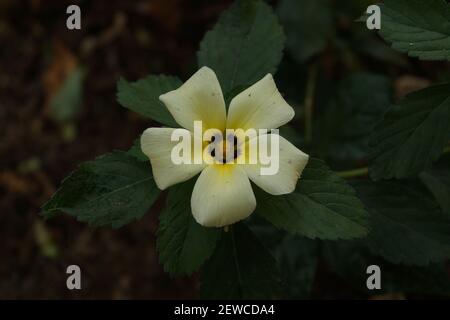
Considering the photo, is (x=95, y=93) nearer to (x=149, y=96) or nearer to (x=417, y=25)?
(x=149, y=96)

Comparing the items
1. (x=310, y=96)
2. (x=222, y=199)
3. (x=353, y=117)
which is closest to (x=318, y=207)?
(x=222, y=199)

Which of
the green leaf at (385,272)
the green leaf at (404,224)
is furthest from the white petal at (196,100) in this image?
the green leaf at (385,272)

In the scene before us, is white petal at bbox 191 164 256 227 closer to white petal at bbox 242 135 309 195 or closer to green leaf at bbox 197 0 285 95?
white petal at bbox 242 135 309 195

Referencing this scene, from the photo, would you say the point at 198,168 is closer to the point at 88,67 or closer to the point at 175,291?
the point at 175,291

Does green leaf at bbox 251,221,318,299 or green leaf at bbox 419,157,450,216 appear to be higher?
green leaf at bbox 419,157,450,216

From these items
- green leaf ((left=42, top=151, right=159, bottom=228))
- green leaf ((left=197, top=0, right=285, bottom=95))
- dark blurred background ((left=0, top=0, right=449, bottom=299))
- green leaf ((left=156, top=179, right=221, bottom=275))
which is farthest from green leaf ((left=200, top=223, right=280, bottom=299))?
dark blurred background ((left=0, top=0, right=449, bottom=299))
